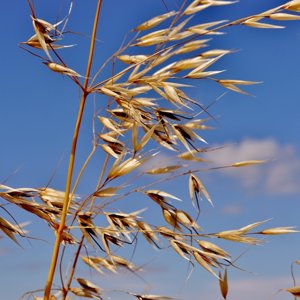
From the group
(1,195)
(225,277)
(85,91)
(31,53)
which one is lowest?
(225,277)

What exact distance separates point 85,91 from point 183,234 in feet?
1.66

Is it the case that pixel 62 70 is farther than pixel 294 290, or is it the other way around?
pixel 62 70

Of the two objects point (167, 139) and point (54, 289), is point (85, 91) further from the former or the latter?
point (54, 289)

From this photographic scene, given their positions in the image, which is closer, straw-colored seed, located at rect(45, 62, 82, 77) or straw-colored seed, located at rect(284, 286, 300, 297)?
straw-colored seed, located at rect(284, 286, 300, 297)

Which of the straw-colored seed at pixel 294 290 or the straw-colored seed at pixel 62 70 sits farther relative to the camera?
the straw-colored seed at pixel 62 70

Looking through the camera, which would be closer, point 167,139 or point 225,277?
point 225,277

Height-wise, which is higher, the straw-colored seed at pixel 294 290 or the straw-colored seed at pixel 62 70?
the straw-colored seed at pixel 62 70

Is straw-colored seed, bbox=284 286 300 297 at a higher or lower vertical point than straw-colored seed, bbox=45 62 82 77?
lower

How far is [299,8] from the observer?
181cm

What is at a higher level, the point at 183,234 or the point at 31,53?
the point at 31,53

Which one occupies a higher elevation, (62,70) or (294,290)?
(62,70)

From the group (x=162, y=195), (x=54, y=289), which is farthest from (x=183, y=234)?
(x=54, y=289)

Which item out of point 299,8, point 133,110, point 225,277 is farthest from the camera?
point 299,8

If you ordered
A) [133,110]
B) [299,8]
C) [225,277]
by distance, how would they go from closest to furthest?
[225,277] < [133,110] < [299,8]
